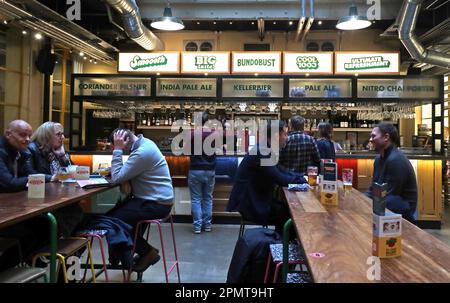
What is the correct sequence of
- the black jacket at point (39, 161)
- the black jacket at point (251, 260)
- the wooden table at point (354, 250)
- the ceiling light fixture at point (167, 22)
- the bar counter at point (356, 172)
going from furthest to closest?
the bar counter at point (356, 172), the ceiling light fixture at point (167, 22), the black jacket at point (39, 161), the black jacket at point (251, 260), the wooden table at point (354, 250)

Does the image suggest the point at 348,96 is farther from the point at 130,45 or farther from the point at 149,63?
the point at 130,45

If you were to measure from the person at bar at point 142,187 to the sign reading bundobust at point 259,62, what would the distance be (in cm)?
429

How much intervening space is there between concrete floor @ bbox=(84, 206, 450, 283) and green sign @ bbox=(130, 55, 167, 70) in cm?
308

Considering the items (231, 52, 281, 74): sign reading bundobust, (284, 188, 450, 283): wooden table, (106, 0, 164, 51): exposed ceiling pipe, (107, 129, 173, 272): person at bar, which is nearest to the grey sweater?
(107, 129, 173, 272): person at bar

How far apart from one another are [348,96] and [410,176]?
189 inches

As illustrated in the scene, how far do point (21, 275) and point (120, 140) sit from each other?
166 cm

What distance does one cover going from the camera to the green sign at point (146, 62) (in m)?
7.65

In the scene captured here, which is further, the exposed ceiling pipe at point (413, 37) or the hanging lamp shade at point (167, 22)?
the hanging lamp shade at point (167, 22)

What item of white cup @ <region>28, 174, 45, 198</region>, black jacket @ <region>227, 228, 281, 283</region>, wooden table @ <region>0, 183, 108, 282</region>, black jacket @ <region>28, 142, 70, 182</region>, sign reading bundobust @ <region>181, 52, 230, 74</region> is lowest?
black jacket @ <region>227, 228, 281, 283</region>

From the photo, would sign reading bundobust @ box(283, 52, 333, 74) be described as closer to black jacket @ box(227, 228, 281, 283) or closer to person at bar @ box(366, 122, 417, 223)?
person at bar @ box(366, 122, 417, 223)

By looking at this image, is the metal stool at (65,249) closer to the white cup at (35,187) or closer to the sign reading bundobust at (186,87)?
the white cup at (35,187)

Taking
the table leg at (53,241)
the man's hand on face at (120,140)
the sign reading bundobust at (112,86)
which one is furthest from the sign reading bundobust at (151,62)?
the table leg at (53,241)

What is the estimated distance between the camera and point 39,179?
278 cm

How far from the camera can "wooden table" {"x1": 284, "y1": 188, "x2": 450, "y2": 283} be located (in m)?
1.43
